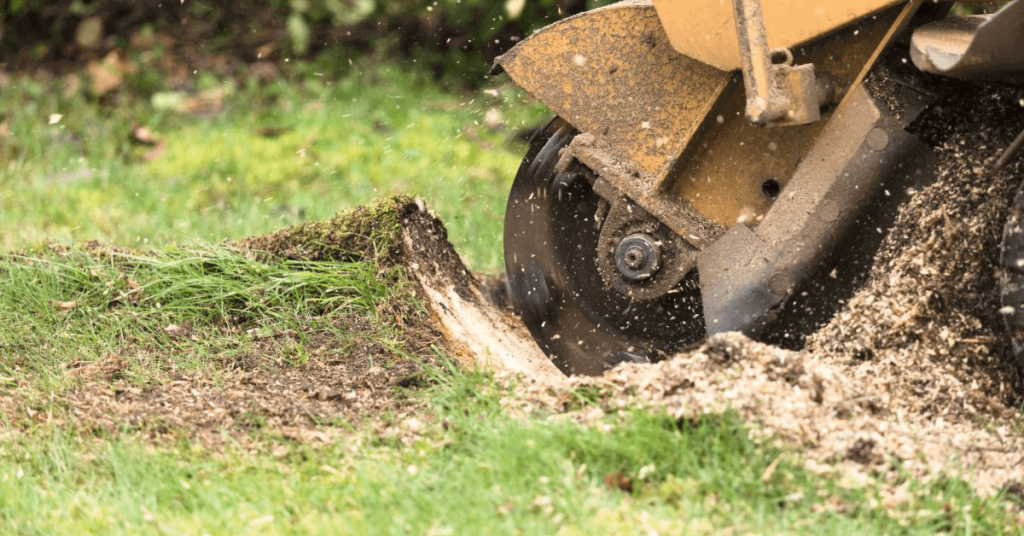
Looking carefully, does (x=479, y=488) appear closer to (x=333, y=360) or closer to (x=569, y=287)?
(x=333, y=360)

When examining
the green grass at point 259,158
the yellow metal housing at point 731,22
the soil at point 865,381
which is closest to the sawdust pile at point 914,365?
the soil at point 865,381

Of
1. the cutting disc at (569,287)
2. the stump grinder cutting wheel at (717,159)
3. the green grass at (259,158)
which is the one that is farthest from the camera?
the green grass at (259,158)

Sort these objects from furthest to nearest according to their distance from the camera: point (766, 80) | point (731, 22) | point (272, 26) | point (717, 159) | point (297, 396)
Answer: point (272, 26) → point (717, 159) → point (297, 396) → point (731, 22) → point (766, 80)

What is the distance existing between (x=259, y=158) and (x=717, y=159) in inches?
133

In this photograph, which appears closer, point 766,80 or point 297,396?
point 766,80

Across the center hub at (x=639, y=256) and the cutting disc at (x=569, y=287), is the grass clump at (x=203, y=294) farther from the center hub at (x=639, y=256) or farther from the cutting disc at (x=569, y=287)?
the center hub at (x=639, y=256)

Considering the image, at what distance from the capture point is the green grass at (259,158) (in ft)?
17.4

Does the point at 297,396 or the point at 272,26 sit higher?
the point at 297,396

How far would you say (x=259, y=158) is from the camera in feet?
19.8

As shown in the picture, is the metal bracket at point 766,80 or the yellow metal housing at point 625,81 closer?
the metal bracket at point 766,80

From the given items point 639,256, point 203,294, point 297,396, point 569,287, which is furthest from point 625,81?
point 203,294

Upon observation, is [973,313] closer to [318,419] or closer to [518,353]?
[518,353]

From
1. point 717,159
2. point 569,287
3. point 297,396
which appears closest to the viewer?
point 297,396

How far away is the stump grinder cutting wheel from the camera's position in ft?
9.66
